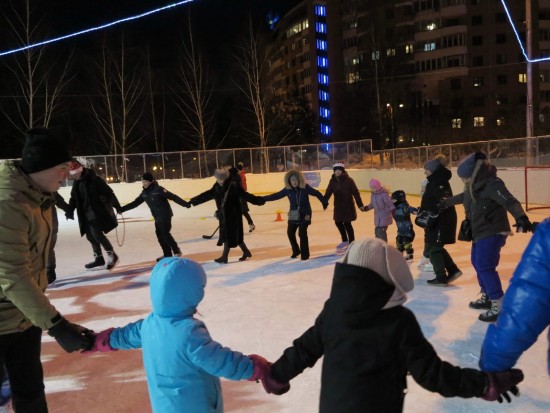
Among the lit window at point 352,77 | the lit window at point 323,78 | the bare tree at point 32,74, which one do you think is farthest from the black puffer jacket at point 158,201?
the lit window at point 323,78

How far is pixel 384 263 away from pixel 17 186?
1621 millimetres

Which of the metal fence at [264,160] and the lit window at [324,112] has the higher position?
the lit window at [324,112]

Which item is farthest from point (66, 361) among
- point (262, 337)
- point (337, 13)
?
point (337, 13)

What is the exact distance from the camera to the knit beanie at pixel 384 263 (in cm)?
181

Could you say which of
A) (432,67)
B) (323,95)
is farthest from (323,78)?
(432,67)

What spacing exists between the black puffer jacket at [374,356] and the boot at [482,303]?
3.23 metres

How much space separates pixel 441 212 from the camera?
5770mm

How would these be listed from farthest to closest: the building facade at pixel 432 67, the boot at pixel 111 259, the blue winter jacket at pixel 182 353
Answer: the building facade at pixel 432 67, the boot at pixel 111 259, the blue winter jacket at pixel 182 353

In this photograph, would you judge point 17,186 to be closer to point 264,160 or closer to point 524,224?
point 524,224

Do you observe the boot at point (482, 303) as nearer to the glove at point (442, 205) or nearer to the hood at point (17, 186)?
the glove at point (442, 205)

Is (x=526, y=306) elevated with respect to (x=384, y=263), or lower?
lower

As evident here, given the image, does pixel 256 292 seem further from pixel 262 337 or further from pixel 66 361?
pixel 66 361

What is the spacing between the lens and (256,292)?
19.3ft

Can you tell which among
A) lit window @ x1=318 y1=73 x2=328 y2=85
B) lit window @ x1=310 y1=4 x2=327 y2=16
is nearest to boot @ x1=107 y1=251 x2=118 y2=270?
lit window @ x1=318 y1=73 x2=328 y2=85
